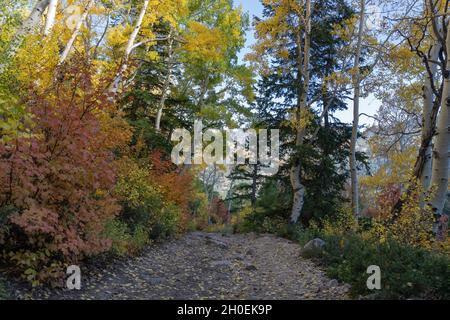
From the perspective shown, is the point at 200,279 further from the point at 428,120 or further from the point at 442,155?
the point at 428,120

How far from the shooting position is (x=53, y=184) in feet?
16.8

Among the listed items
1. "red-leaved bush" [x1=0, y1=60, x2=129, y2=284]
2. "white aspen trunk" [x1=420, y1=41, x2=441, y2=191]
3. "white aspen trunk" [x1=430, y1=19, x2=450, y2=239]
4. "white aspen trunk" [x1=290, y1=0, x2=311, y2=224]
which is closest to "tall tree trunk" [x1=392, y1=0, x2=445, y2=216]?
"white aspen trunk" [x1=420, y1=41, x2=441, y2=191]

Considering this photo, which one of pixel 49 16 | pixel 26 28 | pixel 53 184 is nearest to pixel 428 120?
pixel 53 184

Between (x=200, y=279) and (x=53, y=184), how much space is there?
3.35m

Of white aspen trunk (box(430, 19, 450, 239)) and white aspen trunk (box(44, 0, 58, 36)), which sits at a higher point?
white aspen trunk (box(44, 0, 58, 36))

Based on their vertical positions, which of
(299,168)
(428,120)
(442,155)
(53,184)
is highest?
(428,120)

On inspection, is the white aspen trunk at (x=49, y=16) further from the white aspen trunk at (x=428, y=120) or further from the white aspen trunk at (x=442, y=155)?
the white aspen trunk at (x=428, y=120)

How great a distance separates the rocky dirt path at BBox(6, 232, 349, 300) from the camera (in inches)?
214

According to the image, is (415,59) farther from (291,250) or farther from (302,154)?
(291,250)

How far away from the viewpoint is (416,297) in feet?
14.4

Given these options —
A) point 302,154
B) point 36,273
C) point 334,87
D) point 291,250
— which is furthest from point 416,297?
point 334,87

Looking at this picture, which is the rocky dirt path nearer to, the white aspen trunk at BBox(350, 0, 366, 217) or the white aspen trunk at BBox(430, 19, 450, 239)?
the white aspen trunk at BBox(430, 19, 450, 239)

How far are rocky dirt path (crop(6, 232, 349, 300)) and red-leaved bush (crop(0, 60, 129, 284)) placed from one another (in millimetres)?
604

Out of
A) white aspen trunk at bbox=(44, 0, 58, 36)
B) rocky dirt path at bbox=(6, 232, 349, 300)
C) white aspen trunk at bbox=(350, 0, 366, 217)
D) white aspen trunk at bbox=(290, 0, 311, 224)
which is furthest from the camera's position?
white aspen trunk at bbox=(290, 0, 311, 224)
